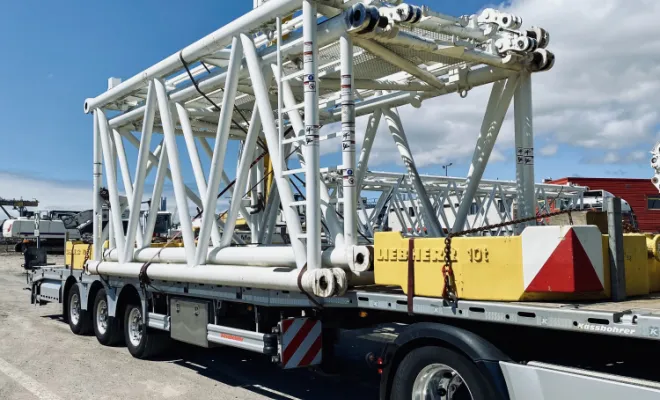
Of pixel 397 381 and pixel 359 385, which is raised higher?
pixel 397 381

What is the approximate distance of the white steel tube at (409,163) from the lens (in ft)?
29.8

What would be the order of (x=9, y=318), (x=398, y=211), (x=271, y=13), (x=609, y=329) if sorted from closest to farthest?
(x=609, y=329) < (x=271, y=13) < (x=9, y=318) < (x=398, y=211)

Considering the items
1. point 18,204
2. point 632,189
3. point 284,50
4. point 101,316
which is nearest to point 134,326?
point 101,316

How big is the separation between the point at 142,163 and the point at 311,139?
431 cm

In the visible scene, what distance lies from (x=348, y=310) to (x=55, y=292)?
935cm

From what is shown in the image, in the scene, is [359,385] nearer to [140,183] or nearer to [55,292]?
[140,183]

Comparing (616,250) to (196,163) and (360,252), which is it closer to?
(360,252)

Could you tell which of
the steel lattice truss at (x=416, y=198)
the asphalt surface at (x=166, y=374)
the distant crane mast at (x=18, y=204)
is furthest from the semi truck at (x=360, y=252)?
the distant crane mast at (x=18, y=204)

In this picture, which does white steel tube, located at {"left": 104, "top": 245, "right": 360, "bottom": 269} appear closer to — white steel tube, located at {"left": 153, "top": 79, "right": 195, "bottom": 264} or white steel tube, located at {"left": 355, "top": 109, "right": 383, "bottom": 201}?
white steel tube, located at {"left": 153, "top": 79, "right": 195, "bottom": 264}

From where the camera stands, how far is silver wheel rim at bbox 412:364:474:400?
4832 mm

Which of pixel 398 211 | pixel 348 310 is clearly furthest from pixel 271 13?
pixel 398 211

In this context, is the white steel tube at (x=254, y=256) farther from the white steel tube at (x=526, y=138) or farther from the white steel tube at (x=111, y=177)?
the white steel tube at (x=526, y=138)

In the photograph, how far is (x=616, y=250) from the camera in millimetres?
4605

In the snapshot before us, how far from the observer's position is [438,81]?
8.51 meters
